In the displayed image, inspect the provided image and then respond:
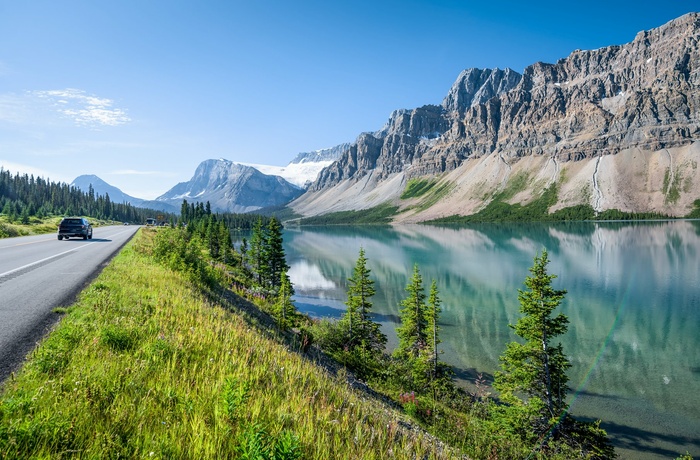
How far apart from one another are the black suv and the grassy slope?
34045mm

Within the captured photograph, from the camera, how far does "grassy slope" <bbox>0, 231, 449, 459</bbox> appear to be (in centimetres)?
320

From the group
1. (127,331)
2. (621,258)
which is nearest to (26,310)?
(127,331)

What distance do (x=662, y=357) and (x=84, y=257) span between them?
42972mm

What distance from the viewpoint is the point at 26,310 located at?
340 inches

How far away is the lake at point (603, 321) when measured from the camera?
808 inches

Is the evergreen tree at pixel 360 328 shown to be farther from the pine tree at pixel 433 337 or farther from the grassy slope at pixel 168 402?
the grassy slope at pixel 168 402

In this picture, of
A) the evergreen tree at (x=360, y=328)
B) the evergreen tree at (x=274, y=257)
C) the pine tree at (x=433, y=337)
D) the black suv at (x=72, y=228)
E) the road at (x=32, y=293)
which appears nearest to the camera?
the road at (x=32, y=293)

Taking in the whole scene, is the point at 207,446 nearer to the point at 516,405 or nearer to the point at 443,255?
the point at 516,405

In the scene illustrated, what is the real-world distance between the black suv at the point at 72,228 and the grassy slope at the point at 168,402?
1340 inches

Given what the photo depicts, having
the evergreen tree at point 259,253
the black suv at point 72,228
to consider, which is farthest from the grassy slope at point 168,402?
the evergreen tree at point 259,253

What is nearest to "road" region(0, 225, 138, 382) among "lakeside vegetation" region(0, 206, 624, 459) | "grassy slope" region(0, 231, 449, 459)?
"lakeside vegetation" region(0, 206, 624, 459)

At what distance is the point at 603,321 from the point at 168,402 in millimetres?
44579

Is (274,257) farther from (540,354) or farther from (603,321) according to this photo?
(603,321)

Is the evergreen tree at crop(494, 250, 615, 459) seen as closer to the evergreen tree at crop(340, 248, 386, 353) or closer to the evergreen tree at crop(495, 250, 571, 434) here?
the evergreen tree at crop(495, 250, 571, 434)
